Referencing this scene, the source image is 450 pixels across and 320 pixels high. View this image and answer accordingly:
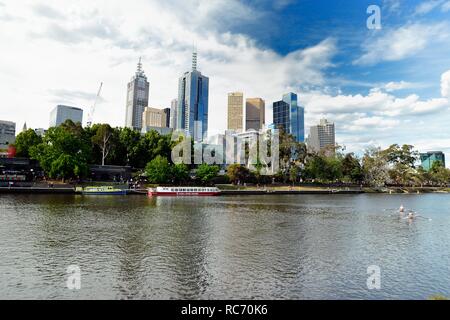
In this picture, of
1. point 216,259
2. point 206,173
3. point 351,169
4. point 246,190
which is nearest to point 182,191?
point 206,173

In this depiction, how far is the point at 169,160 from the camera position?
429 ft

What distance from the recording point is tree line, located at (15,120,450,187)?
306 ft

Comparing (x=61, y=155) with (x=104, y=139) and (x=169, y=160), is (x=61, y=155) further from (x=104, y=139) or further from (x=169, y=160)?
(x=169, y=160)

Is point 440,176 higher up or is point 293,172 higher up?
point 440,176

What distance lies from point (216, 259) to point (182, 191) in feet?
238

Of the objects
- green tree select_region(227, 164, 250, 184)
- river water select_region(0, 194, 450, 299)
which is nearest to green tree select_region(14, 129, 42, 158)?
green tree select_region(227, 164, 250, 184)

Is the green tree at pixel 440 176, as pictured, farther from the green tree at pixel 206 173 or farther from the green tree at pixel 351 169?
the green tree at pixel 206 173

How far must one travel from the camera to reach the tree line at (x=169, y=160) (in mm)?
93250

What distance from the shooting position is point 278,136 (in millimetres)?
136625

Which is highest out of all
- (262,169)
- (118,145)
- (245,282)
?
(118,145)
